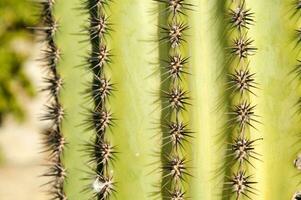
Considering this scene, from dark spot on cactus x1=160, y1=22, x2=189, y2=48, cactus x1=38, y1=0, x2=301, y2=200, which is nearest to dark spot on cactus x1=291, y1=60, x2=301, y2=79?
cactus x1=38, y1=0, x2=301, y2=200

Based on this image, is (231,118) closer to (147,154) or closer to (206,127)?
(206,127)

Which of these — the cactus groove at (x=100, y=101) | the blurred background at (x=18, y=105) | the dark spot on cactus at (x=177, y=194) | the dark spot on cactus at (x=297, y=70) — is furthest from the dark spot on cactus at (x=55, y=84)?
the blurred background at (x=18, y=105)

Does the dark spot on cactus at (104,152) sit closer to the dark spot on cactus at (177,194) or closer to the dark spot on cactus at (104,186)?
the dark spot on cactus at (104,186)

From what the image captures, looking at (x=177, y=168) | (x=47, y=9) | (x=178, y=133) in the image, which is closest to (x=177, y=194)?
(x=177, y=168)

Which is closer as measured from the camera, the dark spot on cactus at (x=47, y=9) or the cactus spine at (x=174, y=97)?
the cactus spine at (x=174, y=97)

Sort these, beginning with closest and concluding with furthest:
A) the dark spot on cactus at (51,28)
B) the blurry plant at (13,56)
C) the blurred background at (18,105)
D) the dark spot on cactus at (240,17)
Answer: the dark spot on cactus at (240,17), the dark spot on cactus at (51,28), the blurred background at (18,105), the blurry plant at (13,56)

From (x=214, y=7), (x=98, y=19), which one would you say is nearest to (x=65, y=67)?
(x=98, y=19)

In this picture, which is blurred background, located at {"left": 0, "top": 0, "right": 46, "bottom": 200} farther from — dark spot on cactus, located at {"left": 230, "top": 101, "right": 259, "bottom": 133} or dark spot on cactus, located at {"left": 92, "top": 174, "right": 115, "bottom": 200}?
dark spot on cactus, located at {"left": 230, "top": 101, "right": 259, "bottom": 133}
